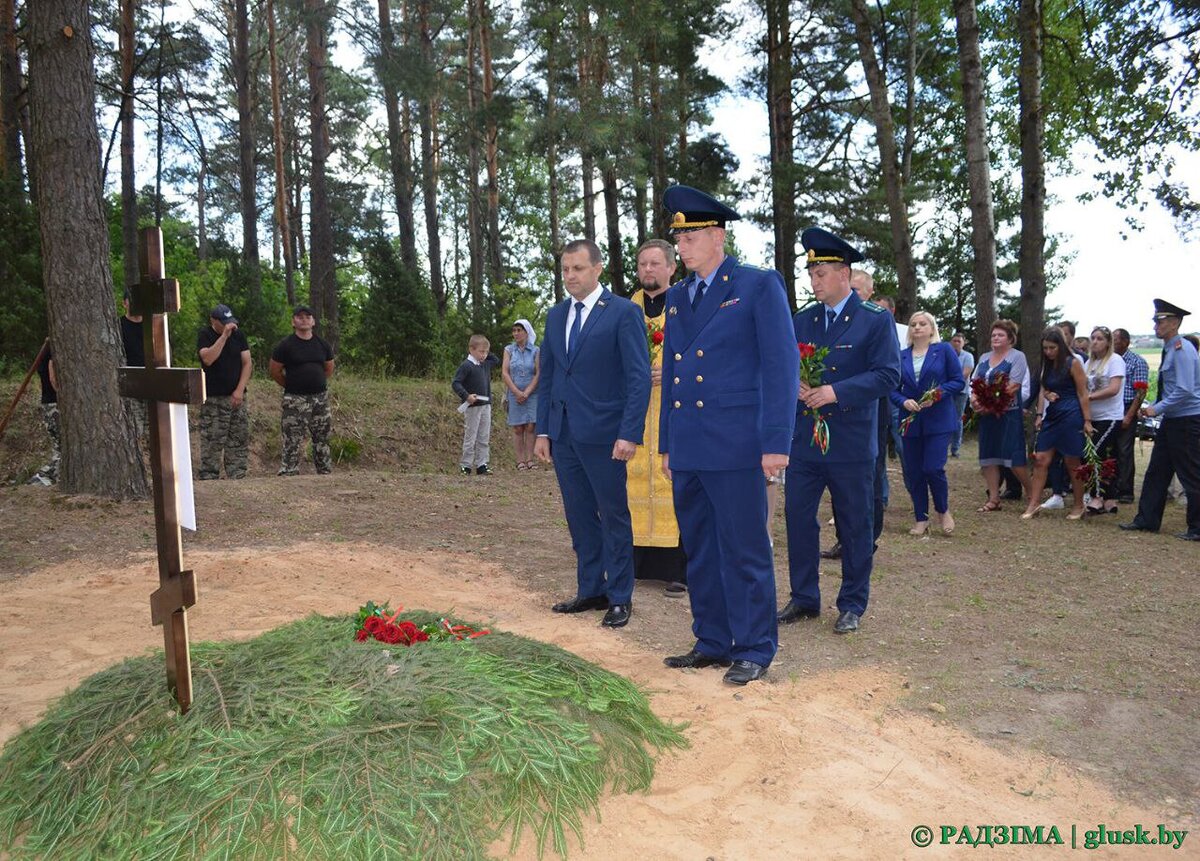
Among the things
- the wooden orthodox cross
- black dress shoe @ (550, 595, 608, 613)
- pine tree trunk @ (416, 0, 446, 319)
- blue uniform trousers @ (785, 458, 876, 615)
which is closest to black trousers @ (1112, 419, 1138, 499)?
blue uniform trousers @ (785, 458, 876, 615)

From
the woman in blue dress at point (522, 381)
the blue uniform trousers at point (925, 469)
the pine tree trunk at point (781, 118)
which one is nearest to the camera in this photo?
the blue uniform trousers at point (925, 469)

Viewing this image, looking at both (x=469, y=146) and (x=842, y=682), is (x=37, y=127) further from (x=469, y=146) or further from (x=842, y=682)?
Answer: (x=469, y=146)

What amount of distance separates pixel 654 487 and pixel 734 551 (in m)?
1.92

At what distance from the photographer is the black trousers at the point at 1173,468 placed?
342 inches

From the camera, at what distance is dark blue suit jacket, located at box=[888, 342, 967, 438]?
819cm

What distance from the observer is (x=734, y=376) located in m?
4.44

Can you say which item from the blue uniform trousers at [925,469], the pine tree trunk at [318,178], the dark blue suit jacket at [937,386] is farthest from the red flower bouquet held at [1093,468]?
the pine tree trunk at [318,178]

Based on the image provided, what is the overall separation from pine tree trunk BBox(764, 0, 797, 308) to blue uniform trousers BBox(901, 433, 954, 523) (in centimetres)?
1243

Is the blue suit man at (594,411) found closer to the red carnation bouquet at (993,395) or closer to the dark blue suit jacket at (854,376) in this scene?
the dark blue suit jacket at (854,376)

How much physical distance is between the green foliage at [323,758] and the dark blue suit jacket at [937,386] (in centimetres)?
542

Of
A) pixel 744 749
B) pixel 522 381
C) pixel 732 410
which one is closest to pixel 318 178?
pixel 522 381

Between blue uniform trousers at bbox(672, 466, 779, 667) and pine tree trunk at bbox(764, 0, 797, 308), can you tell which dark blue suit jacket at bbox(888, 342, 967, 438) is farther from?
pine tree trunk at bbox(764, 0, 797, 308)

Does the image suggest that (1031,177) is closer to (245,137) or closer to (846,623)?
(846,623)

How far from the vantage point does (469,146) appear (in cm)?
2373
